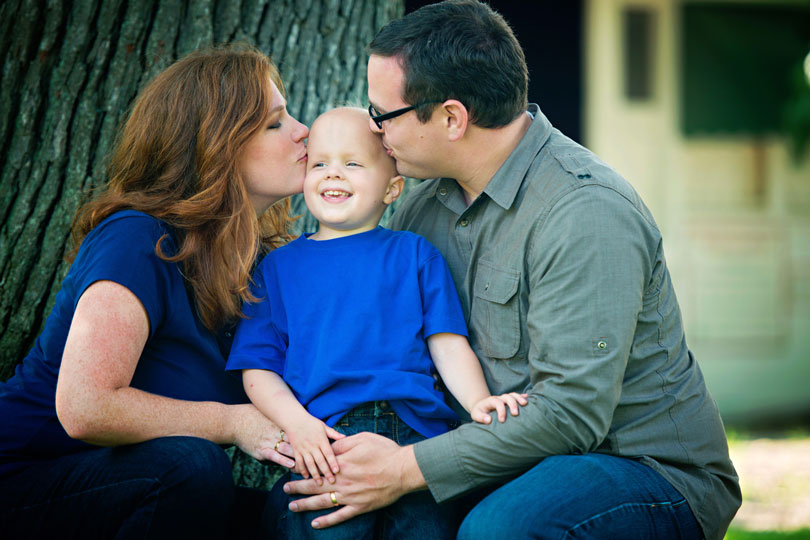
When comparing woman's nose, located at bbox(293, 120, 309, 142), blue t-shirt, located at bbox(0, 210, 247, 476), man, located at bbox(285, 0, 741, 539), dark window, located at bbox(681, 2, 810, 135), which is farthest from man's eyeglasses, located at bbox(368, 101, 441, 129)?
dark window, located at bbox(681, 2, 810, 135)

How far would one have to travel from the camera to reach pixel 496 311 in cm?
250

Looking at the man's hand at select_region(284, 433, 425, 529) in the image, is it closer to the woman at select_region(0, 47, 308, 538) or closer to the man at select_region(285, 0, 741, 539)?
the man at select_region(285, 0, 741, 539)

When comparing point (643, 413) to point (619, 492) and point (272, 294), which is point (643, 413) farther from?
point (272, 294)

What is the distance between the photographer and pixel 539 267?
Result: 2.34m

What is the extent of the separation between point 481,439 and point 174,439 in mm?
799

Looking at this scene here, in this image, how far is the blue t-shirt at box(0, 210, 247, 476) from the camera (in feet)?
7.38

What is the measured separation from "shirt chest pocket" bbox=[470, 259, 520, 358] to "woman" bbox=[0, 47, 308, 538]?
0.65 meters

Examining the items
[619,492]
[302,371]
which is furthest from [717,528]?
[302,371]

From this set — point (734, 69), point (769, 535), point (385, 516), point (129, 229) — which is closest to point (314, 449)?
point (385, 516)

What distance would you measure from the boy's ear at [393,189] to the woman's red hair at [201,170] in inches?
16.0

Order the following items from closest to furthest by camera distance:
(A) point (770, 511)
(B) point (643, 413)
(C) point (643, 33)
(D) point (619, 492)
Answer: (D) point (619, 492), (B) point (643, 413), (A) point (770, 511), (C) point (643, 33)

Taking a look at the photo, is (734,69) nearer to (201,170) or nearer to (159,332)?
(201,170)

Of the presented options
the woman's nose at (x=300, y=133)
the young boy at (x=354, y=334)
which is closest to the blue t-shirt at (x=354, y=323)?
the young boy at (x=354, y=334)

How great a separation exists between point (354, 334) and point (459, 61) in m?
0.87
